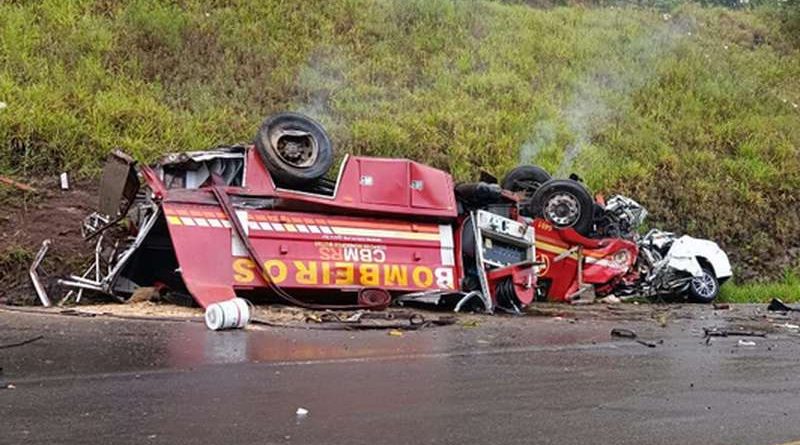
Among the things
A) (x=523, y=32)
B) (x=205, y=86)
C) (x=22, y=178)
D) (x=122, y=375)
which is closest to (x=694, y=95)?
(x=523, y=32)

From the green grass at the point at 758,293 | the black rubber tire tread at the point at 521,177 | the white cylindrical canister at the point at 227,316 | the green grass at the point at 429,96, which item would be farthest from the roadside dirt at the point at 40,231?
the green grass at the point at 758,293

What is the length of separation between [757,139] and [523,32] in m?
6.13

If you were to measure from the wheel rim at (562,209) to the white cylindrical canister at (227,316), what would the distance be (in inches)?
203

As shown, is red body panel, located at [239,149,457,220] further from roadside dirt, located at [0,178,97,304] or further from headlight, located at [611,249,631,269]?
headlight, located at [611,249,631,269]

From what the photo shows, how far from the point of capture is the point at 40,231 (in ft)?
33.2

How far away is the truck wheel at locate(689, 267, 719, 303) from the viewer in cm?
1277

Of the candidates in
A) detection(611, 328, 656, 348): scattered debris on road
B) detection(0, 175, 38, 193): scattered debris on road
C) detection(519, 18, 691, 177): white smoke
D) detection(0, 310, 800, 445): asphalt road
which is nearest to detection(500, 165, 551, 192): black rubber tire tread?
detection(519, 18, 691, 177): white smoke

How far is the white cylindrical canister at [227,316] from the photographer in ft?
23.3

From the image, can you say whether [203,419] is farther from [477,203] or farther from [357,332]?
[477,203]

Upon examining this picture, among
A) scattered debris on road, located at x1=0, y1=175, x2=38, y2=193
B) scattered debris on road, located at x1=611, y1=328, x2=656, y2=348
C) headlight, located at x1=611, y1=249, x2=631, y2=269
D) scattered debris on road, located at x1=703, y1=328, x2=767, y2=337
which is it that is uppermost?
scattered debris on road, located at x1=0, y1=175, x2=38, y2=193

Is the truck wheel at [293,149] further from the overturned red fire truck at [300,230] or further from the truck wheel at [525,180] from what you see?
the truck wheel at [525,180]

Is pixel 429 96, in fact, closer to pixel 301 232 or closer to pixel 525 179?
pixel 525 179

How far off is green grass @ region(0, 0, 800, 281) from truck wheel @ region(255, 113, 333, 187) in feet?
11.4

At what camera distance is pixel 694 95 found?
808 inches
